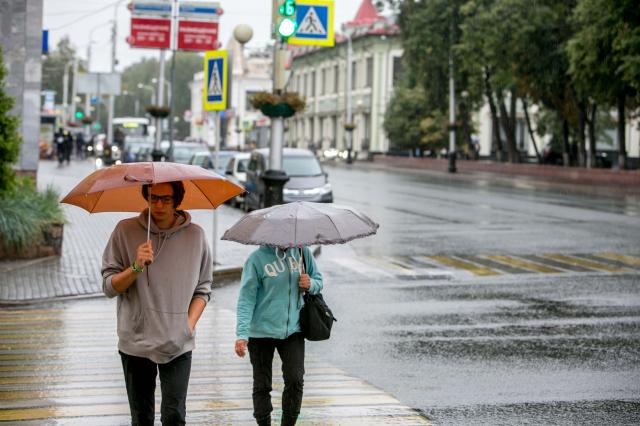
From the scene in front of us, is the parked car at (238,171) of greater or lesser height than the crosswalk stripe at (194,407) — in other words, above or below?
above

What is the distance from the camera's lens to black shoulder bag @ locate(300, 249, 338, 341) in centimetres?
693

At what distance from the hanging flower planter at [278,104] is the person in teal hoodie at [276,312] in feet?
40.3

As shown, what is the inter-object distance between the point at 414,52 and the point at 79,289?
48870 millimetres

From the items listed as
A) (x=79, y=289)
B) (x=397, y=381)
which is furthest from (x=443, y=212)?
(x=397, y=381)

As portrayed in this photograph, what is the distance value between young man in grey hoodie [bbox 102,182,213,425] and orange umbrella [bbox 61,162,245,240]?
0.32 feet

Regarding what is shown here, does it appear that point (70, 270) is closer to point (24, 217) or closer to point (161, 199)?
point (24, 217)

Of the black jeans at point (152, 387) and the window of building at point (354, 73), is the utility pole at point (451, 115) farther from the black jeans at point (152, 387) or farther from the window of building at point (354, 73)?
the black jeans at point (152, 387)

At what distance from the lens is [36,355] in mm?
10117

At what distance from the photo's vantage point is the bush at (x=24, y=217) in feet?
56.0

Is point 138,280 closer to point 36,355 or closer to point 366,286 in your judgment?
point 36,355

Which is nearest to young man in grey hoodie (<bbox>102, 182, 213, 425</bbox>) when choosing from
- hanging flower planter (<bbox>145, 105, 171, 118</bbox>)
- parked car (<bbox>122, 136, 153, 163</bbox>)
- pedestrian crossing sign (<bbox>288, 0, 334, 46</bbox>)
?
pedestrian crossing sign (<bbox>288, 0, 334, 46</bbox>)

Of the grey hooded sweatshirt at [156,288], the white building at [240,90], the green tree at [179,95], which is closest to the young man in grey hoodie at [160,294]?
the grey hooded sweatshirt at [156,288]

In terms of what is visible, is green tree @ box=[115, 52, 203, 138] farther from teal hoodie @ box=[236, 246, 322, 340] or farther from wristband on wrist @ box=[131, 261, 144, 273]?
wristband on wrist @ box=[131, 261, 144, 273]

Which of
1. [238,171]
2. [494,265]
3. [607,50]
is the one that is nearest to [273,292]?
[494,265]
